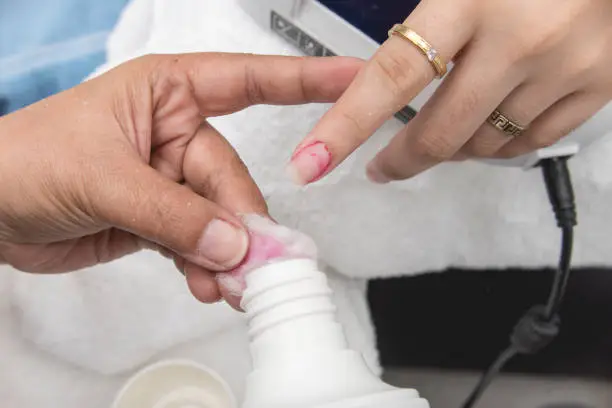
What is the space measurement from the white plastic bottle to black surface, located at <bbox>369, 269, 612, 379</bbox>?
1.04 feet

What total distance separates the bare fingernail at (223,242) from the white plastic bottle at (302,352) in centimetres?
5

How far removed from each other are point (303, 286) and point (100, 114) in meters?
0.17

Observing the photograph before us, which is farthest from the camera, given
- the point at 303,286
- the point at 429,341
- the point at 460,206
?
the point at 429,341

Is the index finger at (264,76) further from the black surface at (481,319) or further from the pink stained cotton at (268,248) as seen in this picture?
the black surface at (481,319)

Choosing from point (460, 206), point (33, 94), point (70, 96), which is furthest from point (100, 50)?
point (460, 206)

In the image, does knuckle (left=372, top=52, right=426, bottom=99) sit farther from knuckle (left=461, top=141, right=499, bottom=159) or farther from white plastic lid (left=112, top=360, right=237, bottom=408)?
white plastic lid (left=112, top=360, right=237, bottom=408)

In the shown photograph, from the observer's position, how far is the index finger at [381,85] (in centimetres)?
33

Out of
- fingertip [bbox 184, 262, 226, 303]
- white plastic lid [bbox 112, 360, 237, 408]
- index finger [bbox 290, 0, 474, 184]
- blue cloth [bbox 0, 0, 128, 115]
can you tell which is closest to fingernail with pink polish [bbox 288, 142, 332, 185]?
index finger [bbox 290, 0, 474, 184]

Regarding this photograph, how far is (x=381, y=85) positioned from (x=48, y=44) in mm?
470

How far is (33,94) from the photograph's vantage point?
25.3 inches

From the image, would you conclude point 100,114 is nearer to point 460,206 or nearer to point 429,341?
point 460,206

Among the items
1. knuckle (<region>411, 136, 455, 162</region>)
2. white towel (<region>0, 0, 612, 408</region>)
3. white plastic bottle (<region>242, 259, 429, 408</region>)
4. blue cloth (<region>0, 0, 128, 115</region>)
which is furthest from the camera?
blue cloth (<region>0, 0, 128, 115</region>)

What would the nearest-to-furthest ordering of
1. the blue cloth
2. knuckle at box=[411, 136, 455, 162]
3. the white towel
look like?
knuckle at box=[411, 136, 455, 162]
the white towel
the blue cloth

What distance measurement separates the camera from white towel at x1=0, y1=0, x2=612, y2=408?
497 mm
